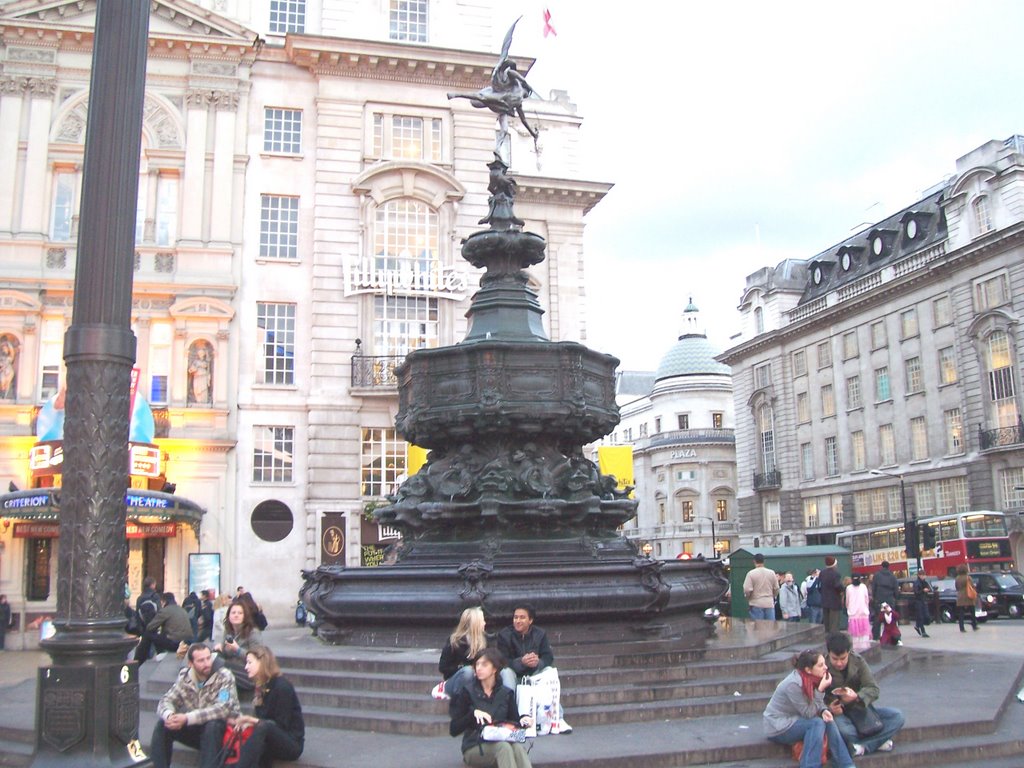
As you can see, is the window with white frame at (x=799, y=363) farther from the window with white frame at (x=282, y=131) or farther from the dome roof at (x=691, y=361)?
the window with white frame at (x=282, y=131)

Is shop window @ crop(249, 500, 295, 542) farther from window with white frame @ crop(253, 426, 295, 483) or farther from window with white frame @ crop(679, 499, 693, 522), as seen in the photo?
window with white frame @ crop(679, 499, 693, 522)

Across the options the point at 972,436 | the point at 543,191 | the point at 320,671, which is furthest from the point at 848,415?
the point at 320,671

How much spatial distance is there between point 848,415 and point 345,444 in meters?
37.5

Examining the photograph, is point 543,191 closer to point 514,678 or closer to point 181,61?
point 181,61

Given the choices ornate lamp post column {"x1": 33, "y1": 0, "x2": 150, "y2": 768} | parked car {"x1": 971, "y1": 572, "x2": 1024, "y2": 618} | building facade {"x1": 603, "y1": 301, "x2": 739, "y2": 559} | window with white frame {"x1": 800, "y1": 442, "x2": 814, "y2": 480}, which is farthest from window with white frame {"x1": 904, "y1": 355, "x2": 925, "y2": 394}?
ornate lamp post column {"x1": 33, "y1": 0, "x2": 150, "y2": 768}

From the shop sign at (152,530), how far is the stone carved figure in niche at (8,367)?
5.45m

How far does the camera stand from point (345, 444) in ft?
103

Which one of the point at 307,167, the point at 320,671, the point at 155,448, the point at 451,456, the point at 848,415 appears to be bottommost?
the point at 320,671

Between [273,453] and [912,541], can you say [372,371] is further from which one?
[912,541]

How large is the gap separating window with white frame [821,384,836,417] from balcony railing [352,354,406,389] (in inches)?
1456

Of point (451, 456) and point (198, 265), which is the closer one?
point (451, 456)

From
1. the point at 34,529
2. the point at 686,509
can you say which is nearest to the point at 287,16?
the point at 34,529

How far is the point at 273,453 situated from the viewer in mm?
31188

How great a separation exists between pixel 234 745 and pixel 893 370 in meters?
53.3
